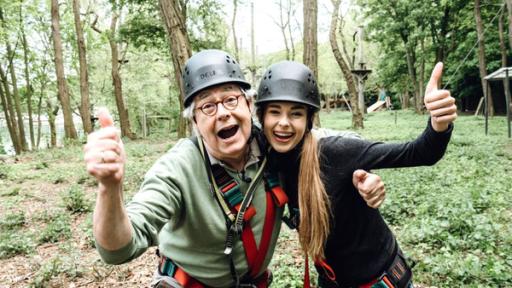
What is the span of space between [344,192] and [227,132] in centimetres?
82

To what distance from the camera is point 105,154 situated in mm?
1473

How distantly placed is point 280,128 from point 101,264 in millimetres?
3851

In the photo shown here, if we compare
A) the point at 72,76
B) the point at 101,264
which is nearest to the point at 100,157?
the point at 101,264

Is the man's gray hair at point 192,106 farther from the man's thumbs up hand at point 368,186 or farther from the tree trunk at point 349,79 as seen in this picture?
the tree trunk at point 349,79

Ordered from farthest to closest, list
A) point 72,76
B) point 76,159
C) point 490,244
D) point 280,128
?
point 72,76
point 76,159
point 490,244
point 280,128

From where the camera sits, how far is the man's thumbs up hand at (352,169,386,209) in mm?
2148

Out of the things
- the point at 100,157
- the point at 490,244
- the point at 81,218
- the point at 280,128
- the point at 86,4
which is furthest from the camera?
the point at 86,4

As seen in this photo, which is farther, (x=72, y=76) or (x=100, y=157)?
(x=72, y=76)

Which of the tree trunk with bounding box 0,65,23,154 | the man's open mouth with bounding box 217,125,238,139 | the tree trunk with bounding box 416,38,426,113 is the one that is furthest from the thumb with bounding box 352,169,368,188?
the tree trunk with bounding box 416,38,426,113

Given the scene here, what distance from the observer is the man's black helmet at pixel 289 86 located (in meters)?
A: 2.54

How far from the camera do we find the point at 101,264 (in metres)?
5.08

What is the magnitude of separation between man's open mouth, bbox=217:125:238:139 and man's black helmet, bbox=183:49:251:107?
0.29 metres

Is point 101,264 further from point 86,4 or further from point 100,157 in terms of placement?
point 86,4

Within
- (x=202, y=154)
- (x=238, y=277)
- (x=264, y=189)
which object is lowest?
(x=238, y=277)
